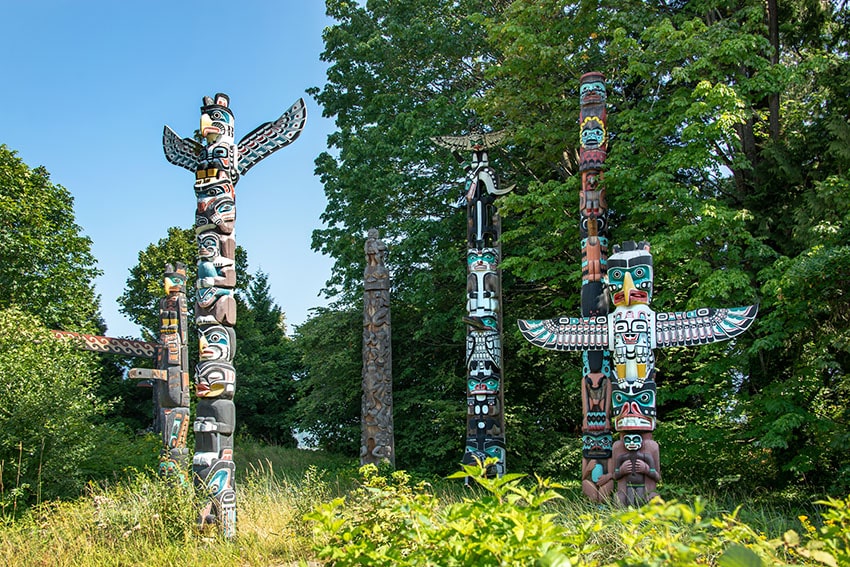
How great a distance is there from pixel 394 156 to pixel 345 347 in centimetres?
449

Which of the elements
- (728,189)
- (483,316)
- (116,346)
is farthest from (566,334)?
(116,346)

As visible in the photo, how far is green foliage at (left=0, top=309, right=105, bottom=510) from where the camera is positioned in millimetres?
10244

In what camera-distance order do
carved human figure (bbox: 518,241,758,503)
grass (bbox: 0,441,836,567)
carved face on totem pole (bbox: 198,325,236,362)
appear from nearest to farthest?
grass (bbox: 0,441,836,567) → carved human figure (bbox: 518,241,758,503) → carved face on totem pole (bbox: 198,325,236,362)

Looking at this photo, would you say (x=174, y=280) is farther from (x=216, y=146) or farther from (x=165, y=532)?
(x=165, y=532)

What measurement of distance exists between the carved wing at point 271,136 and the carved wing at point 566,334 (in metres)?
3.43

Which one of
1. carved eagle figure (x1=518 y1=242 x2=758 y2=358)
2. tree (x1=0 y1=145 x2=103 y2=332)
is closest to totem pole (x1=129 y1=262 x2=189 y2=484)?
tree (x1=0 y1=145 x2=103 y2=332)

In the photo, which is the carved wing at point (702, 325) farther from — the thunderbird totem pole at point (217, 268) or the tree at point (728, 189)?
the thunderbird totem pole at point (217, 268)

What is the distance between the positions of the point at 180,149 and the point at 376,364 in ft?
17.4

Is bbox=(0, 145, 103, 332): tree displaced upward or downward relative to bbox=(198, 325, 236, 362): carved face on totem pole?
upward

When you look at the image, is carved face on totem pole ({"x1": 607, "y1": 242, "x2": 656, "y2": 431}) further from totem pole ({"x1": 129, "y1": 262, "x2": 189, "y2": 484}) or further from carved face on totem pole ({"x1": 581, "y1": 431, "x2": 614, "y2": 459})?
totem pole ({"x1": 129, "y1": 262, "x2": 189, "y2": 484})

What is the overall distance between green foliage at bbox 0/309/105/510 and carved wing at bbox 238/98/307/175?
501 centimetres

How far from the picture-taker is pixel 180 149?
8.62 m

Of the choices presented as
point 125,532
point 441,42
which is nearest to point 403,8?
point 441,42

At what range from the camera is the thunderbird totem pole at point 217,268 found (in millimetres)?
7430
